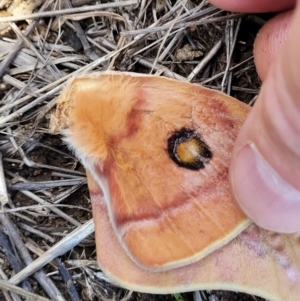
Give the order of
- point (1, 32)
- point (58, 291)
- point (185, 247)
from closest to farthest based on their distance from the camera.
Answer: point (185, 247)
point (58, 291)
point (1, 32)

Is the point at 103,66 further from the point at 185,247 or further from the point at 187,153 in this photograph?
the point at 185,247

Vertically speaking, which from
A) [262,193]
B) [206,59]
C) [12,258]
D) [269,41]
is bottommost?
[12,258]

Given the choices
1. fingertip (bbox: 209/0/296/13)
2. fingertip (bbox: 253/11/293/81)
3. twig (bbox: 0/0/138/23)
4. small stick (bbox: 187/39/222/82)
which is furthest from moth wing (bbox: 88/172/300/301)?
twig (bbox: 0/0/138/23)

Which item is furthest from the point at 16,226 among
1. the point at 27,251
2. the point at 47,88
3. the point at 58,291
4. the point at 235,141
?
the point at 235,141

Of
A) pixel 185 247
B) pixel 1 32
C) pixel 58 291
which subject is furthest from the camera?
Answer: pixel 1 32

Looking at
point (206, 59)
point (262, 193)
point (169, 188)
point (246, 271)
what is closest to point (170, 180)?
point (169, 188)

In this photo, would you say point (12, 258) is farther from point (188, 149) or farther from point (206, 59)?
point (206, 59)

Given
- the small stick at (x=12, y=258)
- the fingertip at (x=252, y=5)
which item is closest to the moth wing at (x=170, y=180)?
the fingertip at (x=252, y=5)
